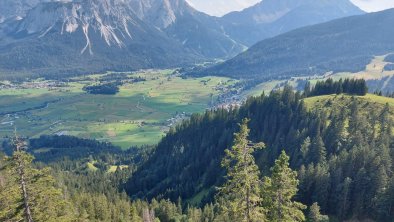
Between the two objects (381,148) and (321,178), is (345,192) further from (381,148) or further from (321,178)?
(381,148)

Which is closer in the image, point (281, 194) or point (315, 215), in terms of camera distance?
point (281, 194)

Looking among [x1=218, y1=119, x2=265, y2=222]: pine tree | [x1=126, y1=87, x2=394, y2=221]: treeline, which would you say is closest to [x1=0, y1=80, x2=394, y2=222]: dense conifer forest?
[x1=218, y1=119, x2=265, y2=222]: pine tree

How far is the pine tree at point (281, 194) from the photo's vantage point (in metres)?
41.2

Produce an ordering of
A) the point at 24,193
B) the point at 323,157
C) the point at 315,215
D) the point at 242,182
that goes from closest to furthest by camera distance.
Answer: the point at 242,182
the point at 24,193
the point at 315,215
the point at 323,157

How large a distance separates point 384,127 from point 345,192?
41.2 meters

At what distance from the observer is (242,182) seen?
3656 cm

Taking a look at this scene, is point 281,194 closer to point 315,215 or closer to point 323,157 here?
point 315,215

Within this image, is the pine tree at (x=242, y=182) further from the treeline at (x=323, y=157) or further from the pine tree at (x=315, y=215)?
the treeline at (x=323, y=157)

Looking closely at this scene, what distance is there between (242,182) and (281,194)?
23.2ft

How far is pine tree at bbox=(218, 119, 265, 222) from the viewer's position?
118 feet

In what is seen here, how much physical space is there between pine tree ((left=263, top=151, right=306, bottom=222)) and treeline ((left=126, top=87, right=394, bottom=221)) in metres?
61.8

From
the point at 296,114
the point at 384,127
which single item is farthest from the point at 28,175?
the point at 296,114

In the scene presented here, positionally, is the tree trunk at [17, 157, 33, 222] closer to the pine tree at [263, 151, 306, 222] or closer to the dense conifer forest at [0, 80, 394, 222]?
the dense conifer forest at [0, 80, 394, 222]

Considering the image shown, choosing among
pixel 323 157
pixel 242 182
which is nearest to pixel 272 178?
pixel 242 182
